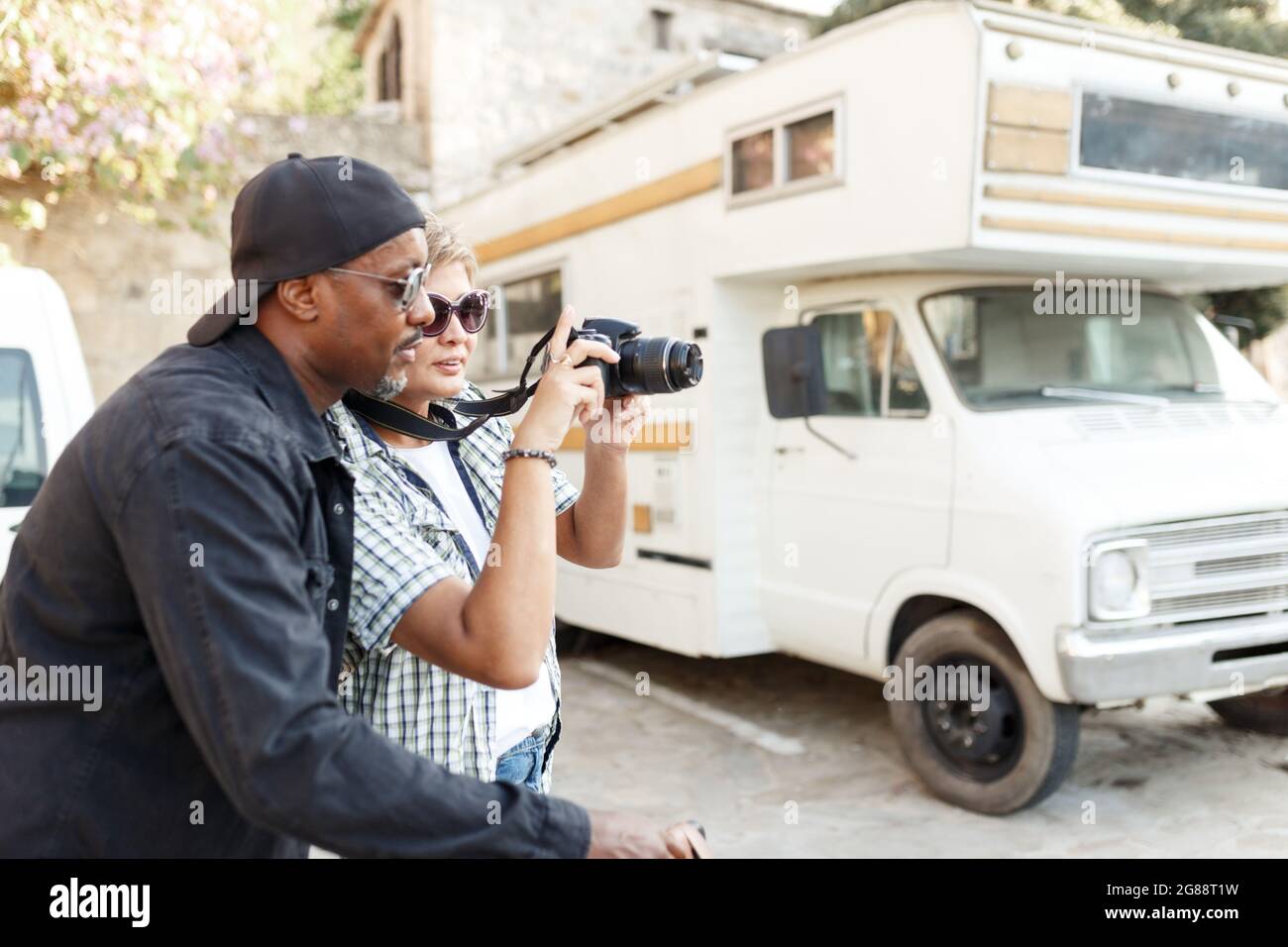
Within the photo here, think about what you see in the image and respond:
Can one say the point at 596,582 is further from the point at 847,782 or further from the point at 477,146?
the point at 477,146

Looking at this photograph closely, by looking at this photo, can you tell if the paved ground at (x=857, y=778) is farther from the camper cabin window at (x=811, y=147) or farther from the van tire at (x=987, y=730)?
the camper cabin window at (x=811, y=147)

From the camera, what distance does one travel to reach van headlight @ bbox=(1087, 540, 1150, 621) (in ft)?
13.4

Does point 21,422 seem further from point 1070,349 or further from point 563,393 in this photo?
point 1070,349

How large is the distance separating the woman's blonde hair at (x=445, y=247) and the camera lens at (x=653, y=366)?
0.31 metres

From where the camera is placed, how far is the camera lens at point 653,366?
1977 mm

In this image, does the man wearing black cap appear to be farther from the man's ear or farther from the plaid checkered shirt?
the plaid checkered shirt

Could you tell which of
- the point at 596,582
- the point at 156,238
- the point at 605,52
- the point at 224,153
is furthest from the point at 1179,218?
the point at 605,52

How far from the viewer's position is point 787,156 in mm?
5035

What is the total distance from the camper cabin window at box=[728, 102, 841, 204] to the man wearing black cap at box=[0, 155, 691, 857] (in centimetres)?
368

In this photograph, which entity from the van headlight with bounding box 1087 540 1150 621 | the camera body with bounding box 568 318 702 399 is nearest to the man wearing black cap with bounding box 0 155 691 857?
the camera body with bounding box 568 318 702 399

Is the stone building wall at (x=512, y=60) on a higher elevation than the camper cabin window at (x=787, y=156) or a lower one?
higher

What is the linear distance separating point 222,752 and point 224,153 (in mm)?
9092

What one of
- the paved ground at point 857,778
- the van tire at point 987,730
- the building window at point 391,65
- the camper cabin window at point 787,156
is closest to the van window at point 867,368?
the camper cabin window at point 787,156
